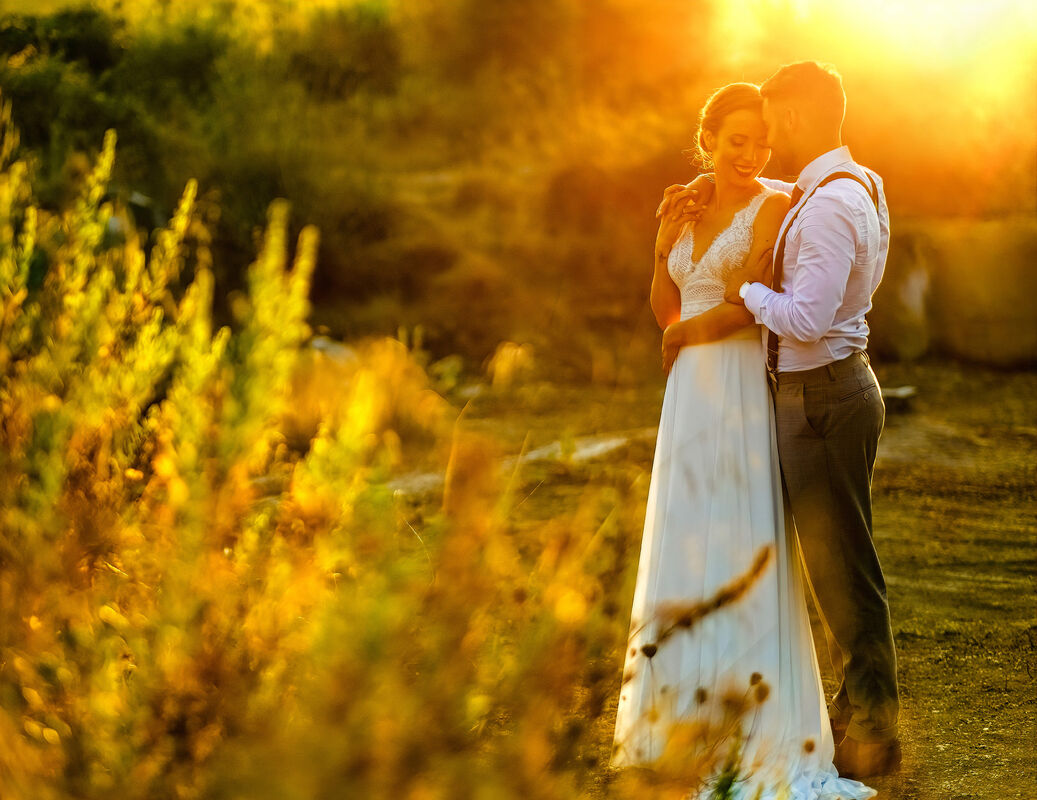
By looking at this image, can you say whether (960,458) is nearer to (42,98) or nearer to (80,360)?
(80,360)

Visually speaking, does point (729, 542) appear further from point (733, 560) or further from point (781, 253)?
point (781, 253)

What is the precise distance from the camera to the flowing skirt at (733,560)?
3301 millimetres

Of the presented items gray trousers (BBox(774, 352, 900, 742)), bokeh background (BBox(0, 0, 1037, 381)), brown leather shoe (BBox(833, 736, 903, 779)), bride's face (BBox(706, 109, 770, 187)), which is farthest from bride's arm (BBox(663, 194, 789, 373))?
bokeh background (BBox(0, 0, 1037, 381))

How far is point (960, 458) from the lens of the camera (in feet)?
30.2

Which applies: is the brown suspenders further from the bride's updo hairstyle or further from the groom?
the bride's updo hairstyle

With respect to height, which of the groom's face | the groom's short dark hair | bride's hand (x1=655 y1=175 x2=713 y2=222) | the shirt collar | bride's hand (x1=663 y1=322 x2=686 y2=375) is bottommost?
bride's hand (x1=663 y1=322 x2=686 y2=375)

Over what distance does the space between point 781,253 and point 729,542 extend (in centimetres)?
78

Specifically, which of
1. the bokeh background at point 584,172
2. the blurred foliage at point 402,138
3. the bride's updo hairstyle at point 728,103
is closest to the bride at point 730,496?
the bride's updo hairstyle at point 728,103

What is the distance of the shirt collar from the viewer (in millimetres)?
3215

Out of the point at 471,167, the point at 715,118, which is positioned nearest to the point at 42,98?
the point at 471,167

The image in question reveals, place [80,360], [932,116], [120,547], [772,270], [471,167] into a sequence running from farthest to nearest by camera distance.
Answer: [471,167] → [932,116] → [772,270] → [80,360] → [120,547]

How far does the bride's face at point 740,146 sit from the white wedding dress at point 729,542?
87 mm

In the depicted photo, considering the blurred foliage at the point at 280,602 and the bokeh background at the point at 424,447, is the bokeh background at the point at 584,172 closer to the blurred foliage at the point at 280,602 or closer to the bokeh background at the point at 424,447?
the bokeh background at the point at 424,447

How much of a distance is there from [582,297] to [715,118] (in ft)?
36.4
